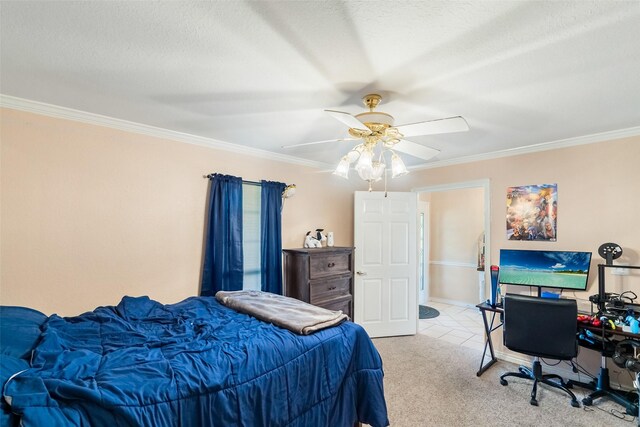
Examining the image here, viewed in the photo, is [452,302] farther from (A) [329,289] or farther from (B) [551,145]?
(B) [551,145]

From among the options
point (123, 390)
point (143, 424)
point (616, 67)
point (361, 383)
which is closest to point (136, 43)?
point (123, 390)

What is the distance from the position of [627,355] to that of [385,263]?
2.41 m

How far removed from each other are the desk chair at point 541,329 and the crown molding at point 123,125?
2.95m

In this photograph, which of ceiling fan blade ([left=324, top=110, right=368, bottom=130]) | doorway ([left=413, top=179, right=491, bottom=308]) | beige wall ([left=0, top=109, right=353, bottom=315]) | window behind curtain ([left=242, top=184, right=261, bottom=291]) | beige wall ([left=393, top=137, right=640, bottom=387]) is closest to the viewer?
ceiling fan blade ([left=324, top=110, right=368, bottom=130])

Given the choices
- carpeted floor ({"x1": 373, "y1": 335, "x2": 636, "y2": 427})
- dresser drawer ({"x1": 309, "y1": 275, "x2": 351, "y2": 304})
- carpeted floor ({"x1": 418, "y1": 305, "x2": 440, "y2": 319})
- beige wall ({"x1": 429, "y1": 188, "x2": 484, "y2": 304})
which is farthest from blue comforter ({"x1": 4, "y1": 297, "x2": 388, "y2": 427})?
beige wall ({"x1": 429, "y1": 188, "x2": 484, "y2": 304})

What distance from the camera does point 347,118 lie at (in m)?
1.81

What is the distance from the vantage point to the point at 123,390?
1211 millimetres

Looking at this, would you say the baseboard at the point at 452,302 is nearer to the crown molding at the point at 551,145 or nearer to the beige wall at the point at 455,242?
the beige wall at the point at 455,242

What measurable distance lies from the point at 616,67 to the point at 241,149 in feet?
10.2

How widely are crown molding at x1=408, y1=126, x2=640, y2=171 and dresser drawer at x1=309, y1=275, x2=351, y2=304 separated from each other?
208cm

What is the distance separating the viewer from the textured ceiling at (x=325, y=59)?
Result: 1.31m

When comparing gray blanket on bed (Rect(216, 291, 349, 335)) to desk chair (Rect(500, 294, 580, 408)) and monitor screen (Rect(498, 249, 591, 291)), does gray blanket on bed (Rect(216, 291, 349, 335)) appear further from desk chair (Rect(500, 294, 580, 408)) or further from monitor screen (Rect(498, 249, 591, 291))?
monitor screen (Rect(498, 249, 591, 291))

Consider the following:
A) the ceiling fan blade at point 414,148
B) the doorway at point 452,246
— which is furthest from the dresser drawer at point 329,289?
the doorway at point 452,246

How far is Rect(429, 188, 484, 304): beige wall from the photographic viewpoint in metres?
5.59
